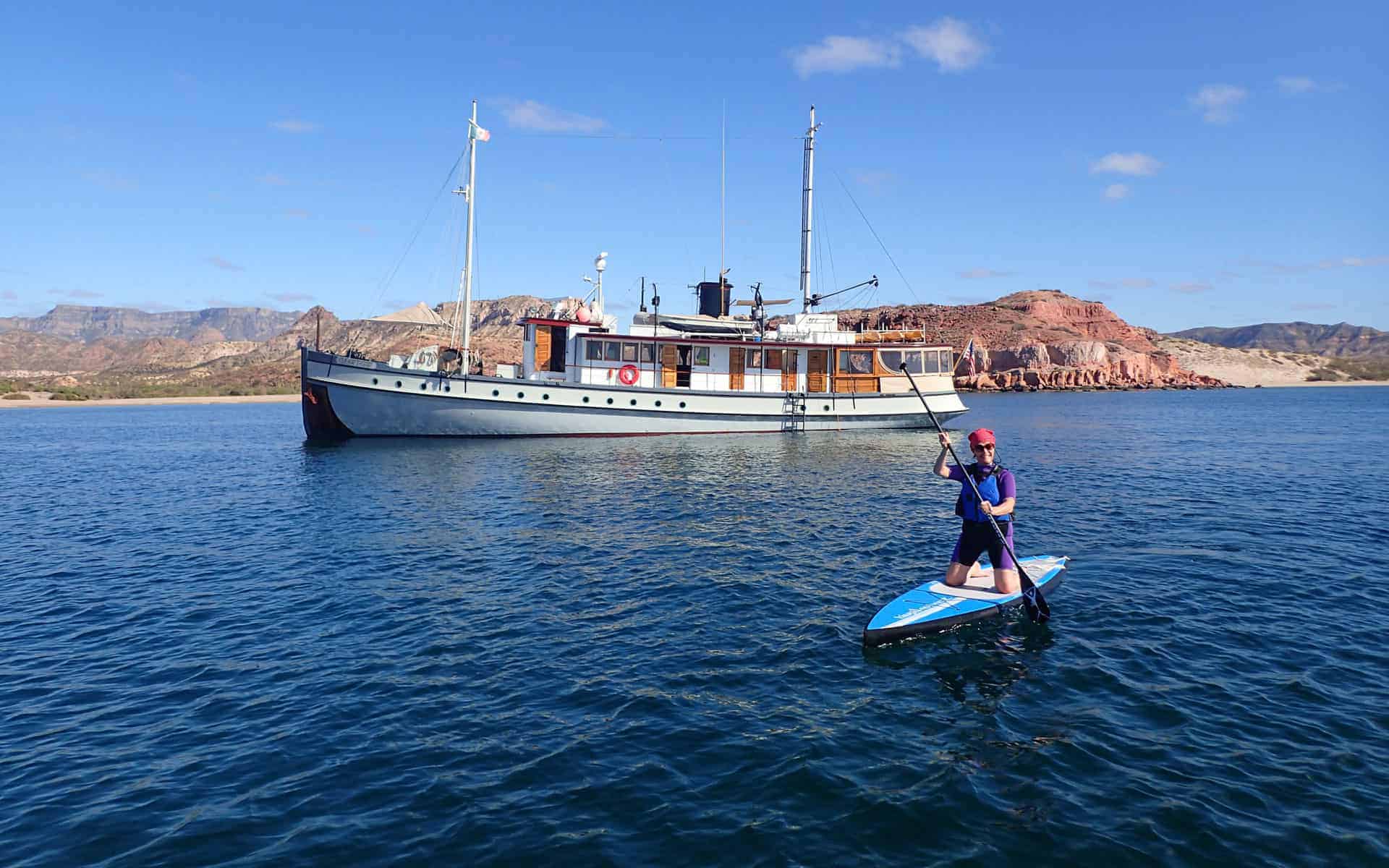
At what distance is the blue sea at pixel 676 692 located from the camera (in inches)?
231

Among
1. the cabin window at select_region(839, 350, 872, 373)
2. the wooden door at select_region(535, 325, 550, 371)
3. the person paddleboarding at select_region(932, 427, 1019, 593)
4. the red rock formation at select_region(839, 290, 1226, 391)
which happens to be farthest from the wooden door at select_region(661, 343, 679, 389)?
the red rock formation at select_region(839, 290, 1226, 391)

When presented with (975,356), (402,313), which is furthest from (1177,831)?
(975,356)

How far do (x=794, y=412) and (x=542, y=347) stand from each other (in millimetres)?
13202

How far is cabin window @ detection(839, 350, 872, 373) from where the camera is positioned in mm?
38250

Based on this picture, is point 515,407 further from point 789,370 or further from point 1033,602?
point 1033,602

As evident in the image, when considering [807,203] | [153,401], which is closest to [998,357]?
[807,203]

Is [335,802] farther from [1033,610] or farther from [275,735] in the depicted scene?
[1033,610]

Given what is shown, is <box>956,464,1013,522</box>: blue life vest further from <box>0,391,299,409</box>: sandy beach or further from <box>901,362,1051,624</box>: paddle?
<box>0,391,299,409</box>: sandy beach

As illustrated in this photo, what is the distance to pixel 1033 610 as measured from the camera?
1019 centimetres

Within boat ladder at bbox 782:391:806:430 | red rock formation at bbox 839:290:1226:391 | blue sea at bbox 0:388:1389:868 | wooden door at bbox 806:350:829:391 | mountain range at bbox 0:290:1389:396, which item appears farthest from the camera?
red rock formation at bbox 839:290:1226:391

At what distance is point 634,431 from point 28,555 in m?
23.2

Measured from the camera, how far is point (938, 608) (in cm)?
998

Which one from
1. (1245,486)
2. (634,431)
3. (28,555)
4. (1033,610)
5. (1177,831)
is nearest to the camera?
(1177,831)

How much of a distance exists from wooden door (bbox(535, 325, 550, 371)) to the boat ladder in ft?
40.1
